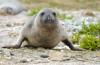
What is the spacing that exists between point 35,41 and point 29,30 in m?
0.34

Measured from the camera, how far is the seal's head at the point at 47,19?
9484 mm

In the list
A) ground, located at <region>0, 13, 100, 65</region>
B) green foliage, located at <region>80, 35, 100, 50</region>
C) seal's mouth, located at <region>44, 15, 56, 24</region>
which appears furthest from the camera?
green foliage, located at <region>80, 35, 100, 50</region>

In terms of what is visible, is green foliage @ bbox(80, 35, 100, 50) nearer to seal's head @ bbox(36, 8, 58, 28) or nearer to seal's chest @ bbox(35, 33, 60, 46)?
seal's chest @ bbox(35, 33, 60, 46)

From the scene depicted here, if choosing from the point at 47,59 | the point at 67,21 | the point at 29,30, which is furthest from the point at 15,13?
the point at 47,59

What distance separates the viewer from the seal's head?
9.48 meters

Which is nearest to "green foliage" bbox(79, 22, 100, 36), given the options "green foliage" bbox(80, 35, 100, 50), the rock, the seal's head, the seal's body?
"green foliage" bbox(80, 35, 100, 50)

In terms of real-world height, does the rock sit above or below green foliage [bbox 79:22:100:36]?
below

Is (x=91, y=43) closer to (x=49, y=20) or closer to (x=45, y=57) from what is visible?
(x=49, y=20)

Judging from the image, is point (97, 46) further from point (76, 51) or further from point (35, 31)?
point (35, 31)

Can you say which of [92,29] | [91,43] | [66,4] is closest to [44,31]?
[91,43]

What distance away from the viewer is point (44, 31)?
9.65 meters

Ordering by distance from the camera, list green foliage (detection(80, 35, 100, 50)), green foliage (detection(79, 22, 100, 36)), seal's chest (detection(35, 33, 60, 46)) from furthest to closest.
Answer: green foliage (detection(79, 22, 100, 36)) → green foliage (detection(80, 35, 100, 50)) → seal's chest (detection(35, 33, 60, 46))

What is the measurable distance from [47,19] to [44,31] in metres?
0.28

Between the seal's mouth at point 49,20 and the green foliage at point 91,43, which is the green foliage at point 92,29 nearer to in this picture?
the green foliage at point 91,43
